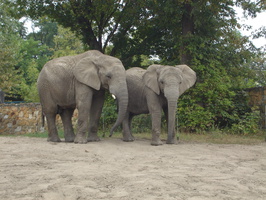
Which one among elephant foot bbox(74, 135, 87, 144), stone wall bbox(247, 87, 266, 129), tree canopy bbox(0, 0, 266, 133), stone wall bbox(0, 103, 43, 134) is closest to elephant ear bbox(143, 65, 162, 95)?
elephant foot bbox(74, 135, 87, 144)

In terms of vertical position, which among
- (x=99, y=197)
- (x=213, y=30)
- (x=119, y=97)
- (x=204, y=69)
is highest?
(x=213, y=30)

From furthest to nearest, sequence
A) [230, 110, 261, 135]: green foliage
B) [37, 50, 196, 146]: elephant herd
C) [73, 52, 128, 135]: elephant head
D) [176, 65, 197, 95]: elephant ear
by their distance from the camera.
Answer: [230, 110, 261, 135]: green foliage, [176, 65, 197, 95]: elephant ear, [37, 50, 196, 146]: elephant herd, [73, 52, 128, 135]: elephant head

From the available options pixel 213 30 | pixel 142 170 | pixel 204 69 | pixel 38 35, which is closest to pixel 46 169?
pixel 142 170

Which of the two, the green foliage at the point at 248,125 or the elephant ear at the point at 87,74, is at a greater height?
the elephant ear at the point at 87,74

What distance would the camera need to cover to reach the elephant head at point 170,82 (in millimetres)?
9008

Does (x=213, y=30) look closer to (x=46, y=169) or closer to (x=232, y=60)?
(x=232, y=60)

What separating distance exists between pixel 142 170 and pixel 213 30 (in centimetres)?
1001

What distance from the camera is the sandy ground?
4.25 meters

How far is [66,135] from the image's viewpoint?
33.9 feet

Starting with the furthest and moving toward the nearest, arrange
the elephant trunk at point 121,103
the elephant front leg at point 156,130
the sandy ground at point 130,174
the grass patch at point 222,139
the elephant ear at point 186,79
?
1. the grass patch at point 222,139
2. the elephant ear at point 186,79
3. the elephant front leg at point 156,130
4. the elephant trunk at point 121,103
5. the sandy ground at point 130,174

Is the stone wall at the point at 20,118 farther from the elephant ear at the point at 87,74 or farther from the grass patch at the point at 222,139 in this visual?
the elephant ear at the point at 87,74

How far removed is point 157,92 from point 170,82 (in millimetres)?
512

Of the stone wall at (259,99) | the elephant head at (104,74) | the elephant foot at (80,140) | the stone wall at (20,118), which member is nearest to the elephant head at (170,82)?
the elephant head at (104,74)

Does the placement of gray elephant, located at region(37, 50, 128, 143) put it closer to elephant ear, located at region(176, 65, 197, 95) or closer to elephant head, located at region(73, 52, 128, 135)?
elephant head, located at region(73, 52, 128, 135)
